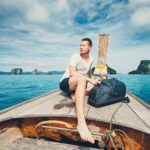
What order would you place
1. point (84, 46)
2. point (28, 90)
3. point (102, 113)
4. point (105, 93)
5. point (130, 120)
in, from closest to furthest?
point (130, 120) < point (102, 113) < point (105, 93) < point (84, 46) < point (28, 90)

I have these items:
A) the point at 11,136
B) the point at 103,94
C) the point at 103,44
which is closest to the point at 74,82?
the point at 103,94

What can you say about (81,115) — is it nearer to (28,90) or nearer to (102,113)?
(102,113)

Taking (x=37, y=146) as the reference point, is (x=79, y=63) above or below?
above

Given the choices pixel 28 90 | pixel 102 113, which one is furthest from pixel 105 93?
pixel 28 90

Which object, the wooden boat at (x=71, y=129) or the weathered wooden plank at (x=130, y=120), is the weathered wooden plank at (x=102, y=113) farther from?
the weathered wooden plank at (x=130, y=120)

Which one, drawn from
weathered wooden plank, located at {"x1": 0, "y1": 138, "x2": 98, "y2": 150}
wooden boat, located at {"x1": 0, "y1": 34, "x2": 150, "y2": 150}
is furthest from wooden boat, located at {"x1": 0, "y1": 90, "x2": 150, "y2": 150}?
weathered wooden plank, located at {"x1": 0, "y1": 138, "x2": 98, "y2": 150}

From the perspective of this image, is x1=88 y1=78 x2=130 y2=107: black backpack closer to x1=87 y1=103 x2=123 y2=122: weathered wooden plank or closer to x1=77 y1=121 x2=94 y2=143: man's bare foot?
x1=87 y1=103 x2=123 y2=122: weathered wooden plank

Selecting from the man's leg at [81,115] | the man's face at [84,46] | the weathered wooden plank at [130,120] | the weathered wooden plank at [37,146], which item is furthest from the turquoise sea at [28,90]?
the weathered wooden plank at [130,120]

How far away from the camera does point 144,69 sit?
17575 centimetres

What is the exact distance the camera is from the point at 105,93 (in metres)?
3.34

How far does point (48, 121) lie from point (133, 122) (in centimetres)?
126

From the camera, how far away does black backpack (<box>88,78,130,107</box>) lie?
3.25 m

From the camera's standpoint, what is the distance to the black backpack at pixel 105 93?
325 cm

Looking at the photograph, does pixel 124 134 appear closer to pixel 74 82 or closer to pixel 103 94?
pixel 103 94
